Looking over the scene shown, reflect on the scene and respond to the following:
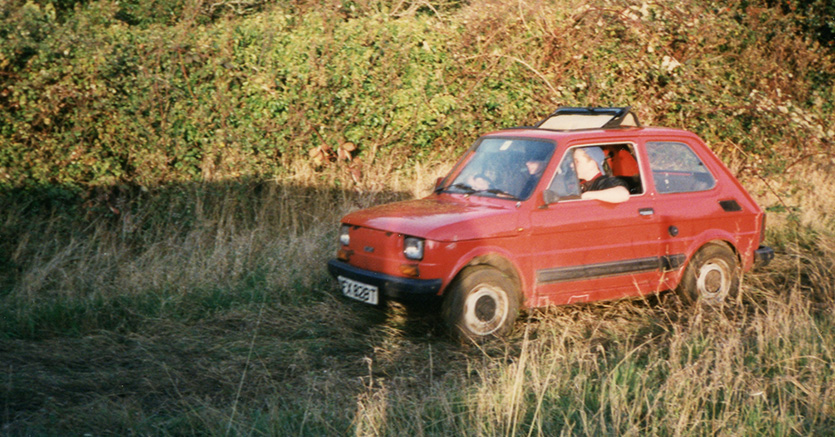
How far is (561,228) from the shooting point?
6375mm

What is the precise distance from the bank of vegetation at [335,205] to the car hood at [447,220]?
2.68 ft

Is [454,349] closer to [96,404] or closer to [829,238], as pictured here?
[96,404]

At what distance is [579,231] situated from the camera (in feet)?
21.2

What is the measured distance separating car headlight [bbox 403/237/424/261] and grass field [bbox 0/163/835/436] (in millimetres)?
680

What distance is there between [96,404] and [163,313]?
6.73ft

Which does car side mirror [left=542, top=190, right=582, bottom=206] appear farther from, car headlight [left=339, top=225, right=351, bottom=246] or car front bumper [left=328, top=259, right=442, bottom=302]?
car headlight [left=339, top=225, right=351, bottom=246]

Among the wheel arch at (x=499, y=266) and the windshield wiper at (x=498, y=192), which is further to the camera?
the windshield wiper at (x=498, y=192)

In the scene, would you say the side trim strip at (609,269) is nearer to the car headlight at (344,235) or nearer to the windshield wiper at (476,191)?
the windshield wiper at (476,191)

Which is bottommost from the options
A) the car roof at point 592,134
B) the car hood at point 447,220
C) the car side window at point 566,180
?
the car hood at point 447,220

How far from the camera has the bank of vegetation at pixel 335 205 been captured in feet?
15.6

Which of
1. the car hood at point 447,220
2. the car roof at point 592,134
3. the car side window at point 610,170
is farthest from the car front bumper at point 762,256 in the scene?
the car hood at point 447,220

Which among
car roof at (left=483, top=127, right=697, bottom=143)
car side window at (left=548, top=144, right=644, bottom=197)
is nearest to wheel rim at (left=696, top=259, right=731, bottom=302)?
car side window at (left=548, top=144, right=644, bottom=197)

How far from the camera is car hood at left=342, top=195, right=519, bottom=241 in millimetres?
5918

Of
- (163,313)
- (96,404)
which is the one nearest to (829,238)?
(163,313)
